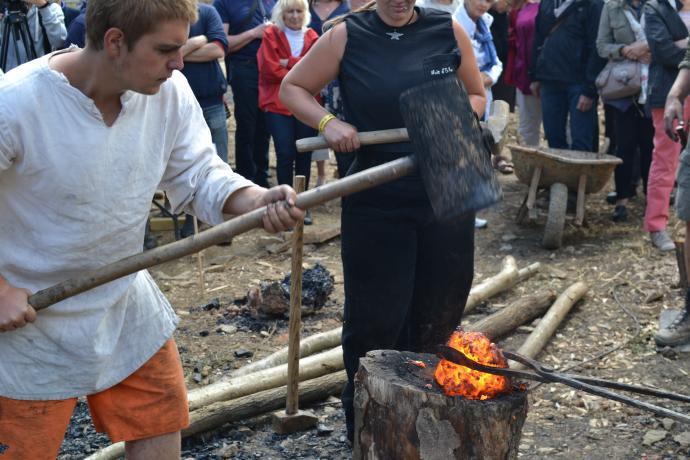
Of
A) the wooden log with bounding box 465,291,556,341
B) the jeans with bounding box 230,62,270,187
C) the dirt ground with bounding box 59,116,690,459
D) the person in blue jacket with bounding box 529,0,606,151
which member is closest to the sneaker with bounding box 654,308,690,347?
the dirt ground with bounding box 59,116,690,459

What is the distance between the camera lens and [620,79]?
328 inches

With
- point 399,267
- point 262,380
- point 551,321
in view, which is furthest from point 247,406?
point 551,321

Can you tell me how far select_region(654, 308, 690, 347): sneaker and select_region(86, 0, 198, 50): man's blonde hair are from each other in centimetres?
391

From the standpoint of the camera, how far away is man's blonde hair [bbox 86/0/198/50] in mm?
2854

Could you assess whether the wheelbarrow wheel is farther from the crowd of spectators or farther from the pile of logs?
the pile of logs

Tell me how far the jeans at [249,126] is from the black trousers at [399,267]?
4902mm

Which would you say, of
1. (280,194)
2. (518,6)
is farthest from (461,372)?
(518,6)

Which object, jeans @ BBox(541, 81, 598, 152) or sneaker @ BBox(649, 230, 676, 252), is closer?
sneaker @ BBox(649, 230, 676, 252)

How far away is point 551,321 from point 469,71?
87.5 inches

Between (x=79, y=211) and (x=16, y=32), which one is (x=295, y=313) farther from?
(x=16, y=32)

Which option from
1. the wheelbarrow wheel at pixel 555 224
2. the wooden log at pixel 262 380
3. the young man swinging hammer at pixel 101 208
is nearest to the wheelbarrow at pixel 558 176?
the wheelbarrow wheel at pixel 555 224

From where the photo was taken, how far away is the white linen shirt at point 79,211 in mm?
2947

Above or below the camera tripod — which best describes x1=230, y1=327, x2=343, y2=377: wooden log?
below

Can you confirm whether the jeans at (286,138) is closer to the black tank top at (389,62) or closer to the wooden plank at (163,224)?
the wooden plank at (163,224)
